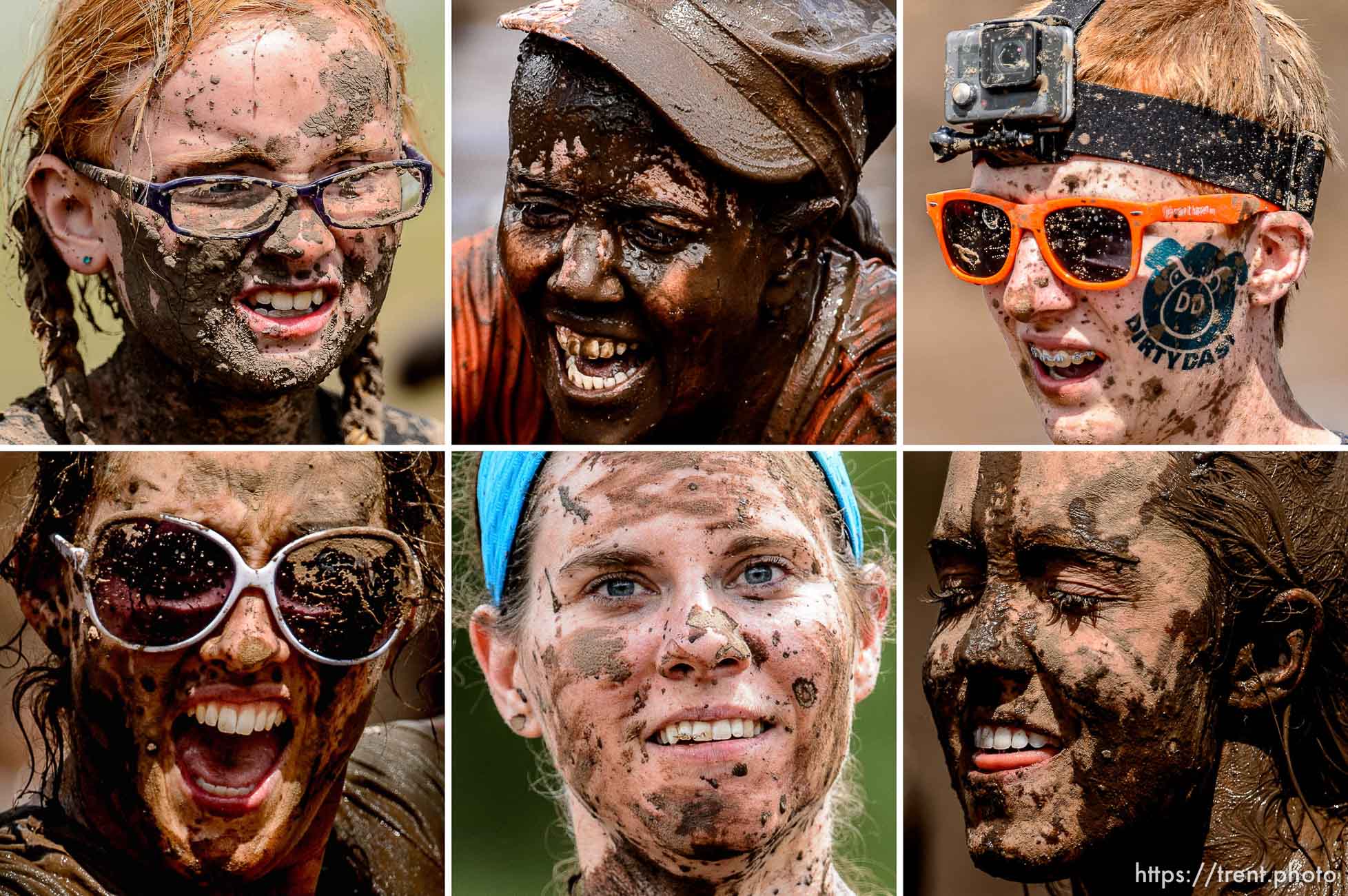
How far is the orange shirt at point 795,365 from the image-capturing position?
520 cm

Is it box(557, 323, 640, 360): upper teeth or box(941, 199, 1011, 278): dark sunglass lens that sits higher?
box(941, 199, 1011, 278): dark sunglass lens

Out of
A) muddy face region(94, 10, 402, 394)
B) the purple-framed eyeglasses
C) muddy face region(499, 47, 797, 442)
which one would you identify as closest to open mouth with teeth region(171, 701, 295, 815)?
muddy face region(94, 10, 402, 394)

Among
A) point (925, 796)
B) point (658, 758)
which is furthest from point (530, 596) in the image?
point (925, 796)

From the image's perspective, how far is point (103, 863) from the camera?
4.99 m

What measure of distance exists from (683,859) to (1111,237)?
64.5 inches

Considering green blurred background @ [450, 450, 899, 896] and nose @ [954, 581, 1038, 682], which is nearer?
nose @ [954, 581, 1038, 682]

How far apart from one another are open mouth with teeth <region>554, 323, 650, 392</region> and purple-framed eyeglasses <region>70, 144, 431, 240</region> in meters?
0.52

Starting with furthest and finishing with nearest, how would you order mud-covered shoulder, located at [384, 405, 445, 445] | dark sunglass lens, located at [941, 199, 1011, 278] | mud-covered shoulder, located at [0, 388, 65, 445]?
1. mud-covered shoulder, located at [384, 405, 445, 445]
2. mud-covered shoulder, located at [0, 388, 65, 445]
3. dark sunglass lens, located at [941, 199, 1011, 278]

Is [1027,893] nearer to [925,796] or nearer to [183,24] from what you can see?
[925,796]

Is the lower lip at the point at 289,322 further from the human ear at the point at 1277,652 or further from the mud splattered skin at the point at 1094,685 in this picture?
the human ear at the point at 1277,652

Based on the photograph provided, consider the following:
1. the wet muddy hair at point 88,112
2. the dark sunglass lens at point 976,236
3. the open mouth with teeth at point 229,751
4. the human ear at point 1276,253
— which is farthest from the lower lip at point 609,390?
the human ear at point 1276,253

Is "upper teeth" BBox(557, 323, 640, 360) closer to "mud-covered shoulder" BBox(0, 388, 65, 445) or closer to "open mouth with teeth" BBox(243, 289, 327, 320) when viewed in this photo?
"open mouth with teeth" BBox(243, 289, 327, 320)

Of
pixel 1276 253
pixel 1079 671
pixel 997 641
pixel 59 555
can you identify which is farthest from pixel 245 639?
Result: pixel 1276 253

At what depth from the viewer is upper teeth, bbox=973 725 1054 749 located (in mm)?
4828
